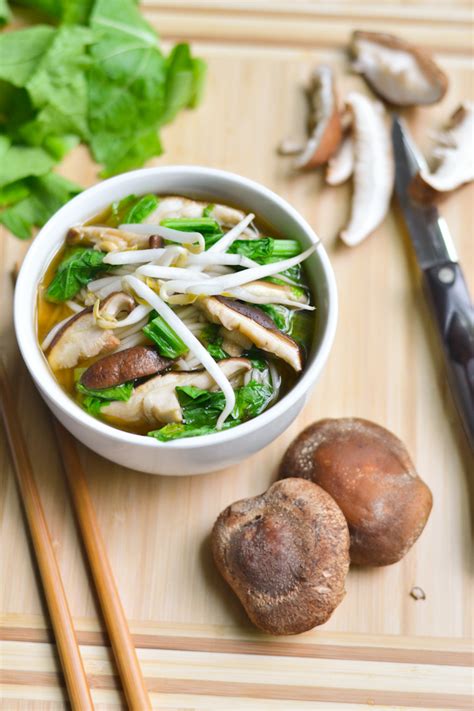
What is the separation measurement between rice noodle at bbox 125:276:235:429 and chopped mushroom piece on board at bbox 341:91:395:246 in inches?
30.2

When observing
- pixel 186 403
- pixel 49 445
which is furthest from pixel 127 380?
pixel 49 445

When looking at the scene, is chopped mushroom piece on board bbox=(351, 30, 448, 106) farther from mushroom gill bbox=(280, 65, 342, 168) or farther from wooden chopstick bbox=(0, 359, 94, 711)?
wooden chopstick bbox=(0, 359, 94, 711)

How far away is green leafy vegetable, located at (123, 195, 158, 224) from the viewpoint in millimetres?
2082

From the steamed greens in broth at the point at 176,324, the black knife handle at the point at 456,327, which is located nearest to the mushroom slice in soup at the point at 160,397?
the steamed greens in broth at the point at 176,324

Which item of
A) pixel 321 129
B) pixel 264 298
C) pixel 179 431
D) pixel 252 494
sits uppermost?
pixel 321 129

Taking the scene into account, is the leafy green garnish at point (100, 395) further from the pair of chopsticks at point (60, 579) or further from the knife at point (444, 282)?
the knife at point (444, 282)

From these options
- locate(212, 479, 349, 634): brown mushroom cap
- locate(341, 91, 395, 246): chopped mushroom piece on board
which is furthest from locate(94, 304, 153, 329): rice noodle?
locate(341, 91, 395, 246): chopped mushroom piece on board

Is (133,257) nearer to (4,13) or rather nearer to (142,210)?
(142,210)

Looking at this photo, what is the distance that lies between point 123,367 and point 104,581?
1.95 feet

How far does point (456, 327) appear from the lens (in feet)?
7.50

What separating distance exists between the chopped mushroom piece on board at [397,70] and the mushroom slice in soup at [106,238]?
1.06m

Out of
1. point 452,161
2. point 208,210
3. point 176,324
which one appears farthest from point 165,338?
point 452,161

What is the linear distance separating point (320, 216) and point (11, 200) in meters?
0.91

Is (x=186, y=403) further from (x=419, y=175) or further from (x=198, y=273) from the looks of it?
(x=419, y=175)
